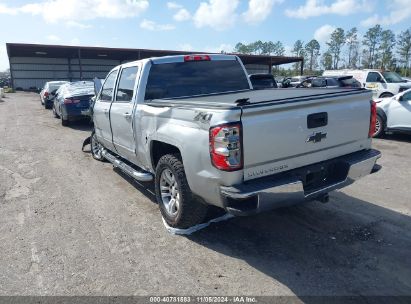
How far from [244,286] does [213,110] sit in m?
1.60

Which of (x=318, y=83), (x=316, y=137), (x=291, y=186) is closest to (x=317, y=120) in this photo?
(x=316, y=137)

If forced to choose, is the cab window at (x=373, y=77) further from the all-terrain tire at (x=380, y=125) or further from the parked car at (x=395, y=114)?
the all-terrain tire at (x=380, y=125)

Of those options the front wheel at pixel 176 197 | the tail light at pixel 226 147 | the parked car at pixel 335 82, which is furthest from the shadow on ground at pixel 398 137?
the tail light at pixel 226 147

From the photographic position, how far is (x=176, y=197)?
416cm

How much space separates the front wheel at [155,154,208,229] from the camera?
3.78 meters

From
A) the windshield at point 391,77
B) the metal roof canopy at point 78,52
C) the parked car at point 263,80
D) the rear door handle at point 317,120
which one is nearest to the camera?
the rear door handle at point 317,120

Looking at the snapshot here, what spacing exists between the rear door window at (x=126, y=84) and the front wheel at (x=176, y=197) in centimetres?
139

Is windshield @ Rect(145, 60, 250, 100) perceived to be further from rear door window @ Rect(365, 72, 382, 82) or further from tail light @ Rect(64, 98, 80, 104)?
rear door window @ Rect(365, 72, 382, 82)

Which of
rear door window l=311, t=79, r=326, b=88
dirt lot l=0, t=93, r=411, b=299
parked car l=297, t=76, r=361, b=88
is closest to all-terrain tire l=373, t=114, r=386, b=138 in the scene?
dirt lot l=0, t=93, r=411, b=299

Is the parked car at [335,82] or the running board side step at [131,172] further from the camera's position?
the parked car at [335,82]

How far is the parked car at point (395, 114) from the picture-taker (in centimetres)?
934

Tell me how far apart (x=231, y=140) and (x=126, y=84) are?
8.99 ft

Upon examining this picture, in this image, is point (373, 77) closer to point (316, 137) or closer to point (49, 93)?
point (49, 93)

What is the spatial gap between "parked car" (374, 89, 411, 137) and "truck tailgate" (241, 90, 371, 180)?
6.21m
